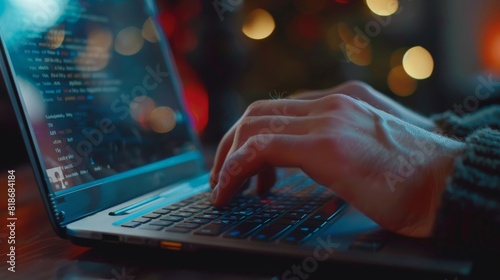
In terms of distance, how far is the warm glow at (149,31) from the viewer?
2.87 feet

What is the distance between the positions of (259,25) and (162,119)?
78 centimetres

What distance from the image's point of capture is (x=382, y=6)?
149 cm

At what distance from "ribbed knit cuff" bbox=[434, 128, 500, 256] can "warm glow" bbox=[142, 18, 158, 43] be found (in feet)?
1.96

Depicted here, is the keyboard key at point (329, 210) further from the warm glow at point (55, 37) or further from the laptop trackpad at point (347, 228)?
the warm glow at point (55, 37)

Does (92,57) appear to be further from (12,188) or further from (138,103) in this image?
(12,188)

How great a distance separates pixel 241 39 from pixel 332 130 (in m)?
1.12

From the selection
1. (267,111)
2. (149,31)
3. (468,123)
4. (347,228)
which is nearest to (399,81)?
(468,123)

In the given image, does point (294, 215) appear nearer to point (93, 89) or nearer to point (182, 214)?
point (182, 214)

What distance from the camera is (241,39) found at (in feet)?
5.22

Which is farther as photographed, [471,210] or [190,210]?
[190,210]

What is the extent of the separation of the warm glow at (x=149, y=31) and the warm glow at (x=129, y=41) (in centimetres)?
1

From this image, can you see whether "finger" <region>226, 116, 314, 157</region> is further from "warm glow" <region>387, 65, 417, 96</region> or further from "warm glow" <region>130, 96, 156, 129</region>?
"warm glow" <region>387, 65, 417, 96</region>

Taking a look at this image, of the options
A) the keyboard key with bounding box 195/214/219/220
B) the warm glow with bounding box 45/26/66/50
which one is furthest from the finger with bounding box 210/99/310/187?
the warm glow with bounding box 45/26/66/50

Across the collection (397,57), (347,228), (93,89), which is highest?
(93,89)
